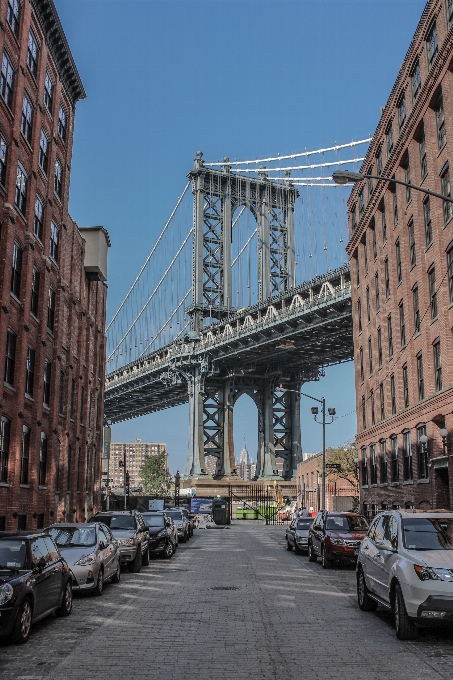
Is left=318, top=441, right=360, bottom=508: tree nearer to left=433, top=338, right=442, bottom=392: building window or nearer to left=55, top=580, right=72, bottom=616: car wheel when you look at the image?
left=433, top=338, right=442, bottom=392: building window

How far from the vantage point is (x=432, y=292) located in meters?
30.0

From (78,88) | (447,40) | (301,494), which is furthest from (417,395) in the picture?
(301,494)

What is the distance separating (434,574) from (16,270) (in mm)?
20479

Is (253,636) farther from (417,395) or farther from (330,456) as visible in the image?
(330,456)

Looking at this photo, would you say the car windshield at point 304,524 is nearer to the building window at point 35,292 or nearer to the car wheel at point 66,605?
the building window at point 35,292

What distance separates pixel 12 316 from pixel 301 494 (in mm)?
56306

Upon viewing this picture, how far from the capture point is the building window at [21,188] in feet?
89.9

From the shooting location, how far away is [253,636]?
10977mm

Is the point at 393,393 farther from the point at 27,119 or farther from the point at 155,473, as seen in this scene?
the point at 155,473

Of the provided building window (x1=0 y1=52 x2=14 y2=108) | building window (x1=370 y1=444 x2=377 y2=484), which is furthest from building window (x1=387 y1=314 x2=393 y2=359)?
building window (x1=0 y1=52 x2=14 y2=108)

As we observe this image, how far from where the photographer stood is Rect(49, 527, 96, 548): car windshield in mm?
16312

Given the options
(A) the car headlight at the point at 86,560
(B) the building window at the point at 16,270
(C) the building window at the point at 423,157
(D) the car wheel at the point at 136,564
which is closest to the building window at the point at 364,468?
(C) the building window at the point at 423,157

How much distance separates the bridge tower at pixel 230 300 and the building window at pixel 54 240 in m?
47.5

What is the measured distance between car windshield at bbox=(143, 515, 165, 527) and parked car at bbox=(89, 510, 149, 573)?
12.9ft
